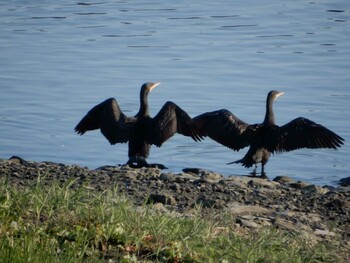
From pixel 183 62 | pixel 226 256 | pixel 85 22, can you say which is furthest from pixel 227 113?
pixel 85 22

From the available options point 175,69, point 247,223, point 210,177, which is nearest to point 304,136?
point 210,177

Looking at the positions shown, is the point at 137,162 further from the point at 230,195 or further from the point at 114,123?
the point at 230,195

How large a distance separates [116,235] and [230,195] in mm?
3400

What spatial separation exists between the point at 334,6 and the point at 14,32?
8.93 meters

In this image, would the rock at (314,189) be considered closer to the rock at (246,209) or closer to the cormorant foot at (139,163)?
the rock at (246,209)

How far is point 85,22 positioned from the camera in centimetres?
2791

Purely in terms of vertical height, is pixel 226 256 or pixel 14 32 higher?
pixel 14 32

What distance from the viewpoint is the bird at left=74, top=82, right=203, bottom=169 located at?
1522 centimetres

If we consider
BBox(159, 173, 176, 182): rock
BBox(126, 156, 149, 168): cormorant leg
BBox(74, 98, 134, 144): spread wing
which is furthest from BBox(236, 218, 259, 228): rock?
BBox(74, 98, 134, 144): spread wing

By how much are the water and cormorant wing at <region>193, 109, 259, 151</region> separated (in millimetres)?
448

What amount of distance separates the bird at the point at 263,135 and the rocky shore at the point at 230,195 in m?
2.64

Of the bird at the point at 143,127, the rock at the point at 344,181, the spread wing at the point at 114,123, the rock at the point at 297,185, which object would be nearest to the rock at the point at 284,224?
the rock at the point at 297,185

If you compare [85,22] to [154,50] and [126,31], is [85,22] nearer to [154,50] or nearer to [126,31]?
[126,31]

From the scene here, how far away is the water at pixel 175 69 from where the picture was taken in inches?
659
